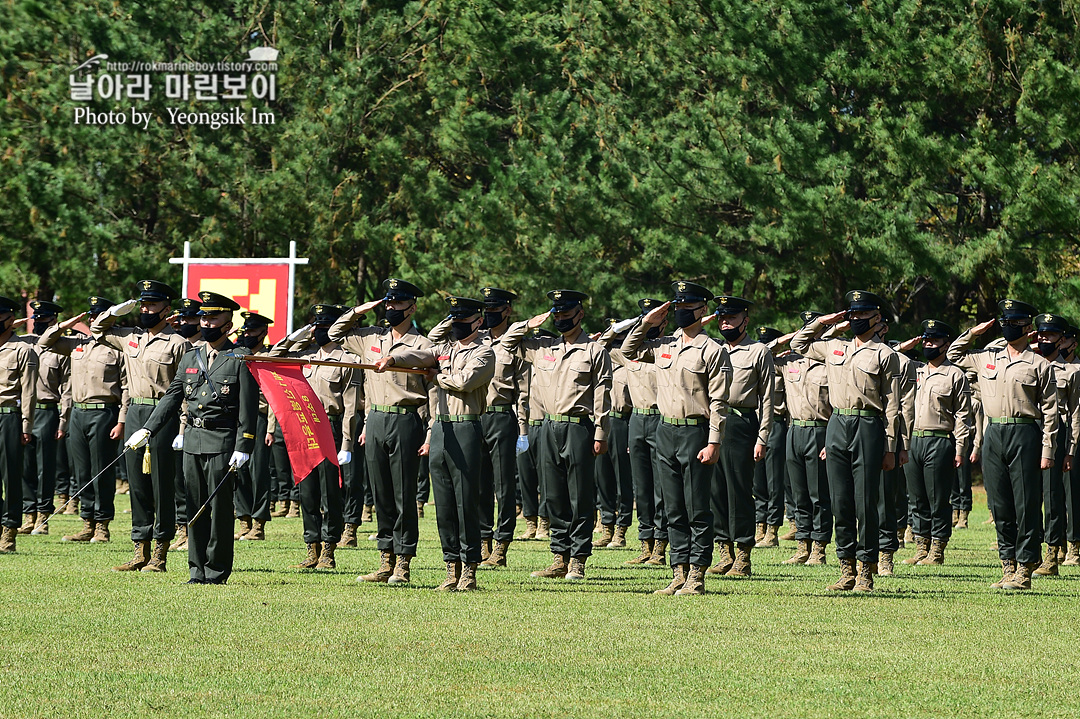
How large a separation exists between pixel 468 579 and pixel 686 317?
2.72 m

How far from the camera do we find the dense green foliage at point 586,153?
24.1 meters

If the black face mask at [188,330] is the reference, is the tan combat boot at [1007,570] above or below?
below

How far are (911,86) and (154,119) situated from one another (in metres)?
15.3

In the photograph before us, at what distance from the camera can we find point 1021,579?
12500mm

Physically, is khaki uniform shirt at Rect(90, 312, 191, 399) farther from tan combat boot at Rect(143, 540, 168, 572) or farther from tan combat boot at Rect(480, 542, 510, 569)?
tan combat boot at Rect(480, 542, 510, 569)

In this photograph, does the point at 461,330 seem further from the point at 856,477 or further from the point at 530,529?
the point at 530,529

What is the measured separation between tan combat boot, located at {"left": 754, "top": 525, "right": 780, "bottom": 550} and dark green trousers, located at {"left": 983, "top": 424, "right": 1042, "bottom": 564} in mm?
4176

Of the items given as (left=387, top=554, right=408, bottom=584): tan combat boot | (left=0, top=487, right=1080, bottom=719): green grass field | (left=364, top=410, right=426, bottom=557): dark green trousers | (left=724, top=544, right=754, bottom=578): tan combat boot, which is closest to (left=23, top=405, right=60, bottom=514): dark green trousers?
(left=0, top=487, right=1080, bottom=719): green grass field

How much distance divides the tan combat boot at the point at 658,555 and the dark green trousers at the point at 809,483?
1364 mm

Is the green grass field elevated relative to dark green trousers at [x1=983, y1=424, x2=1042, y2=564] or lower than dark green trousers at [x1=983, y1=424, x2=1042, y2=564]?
lower

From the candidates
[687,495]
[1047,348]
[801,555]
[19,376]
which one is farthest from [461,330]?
[19,376]

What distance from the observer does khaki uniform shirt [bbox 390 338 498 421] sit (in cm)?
1138

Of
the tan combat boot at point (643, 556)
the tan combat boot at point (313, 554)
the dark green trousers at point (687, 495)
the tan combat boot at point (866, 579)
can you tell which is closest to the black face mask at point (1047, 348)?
the tan combat boot at point (866, 579)

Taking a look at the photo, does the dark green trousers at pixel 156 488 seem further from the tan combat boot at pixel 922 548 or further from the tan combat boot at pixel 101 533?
the tan combat boot at pixel 922 548
